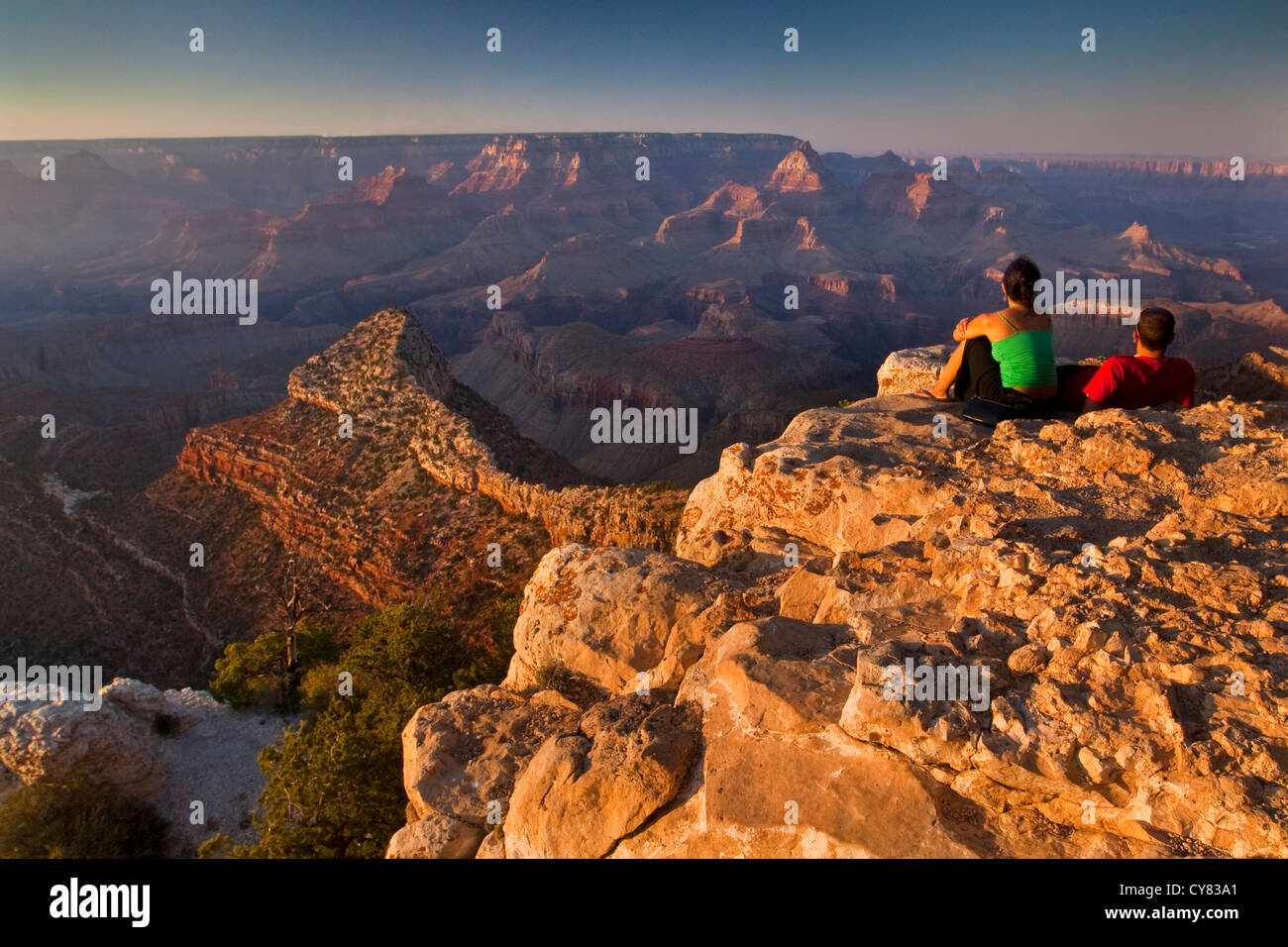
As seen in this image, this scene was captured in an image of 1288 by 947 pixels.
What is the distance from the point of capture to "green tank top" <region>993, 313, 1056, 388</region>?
10.7 m

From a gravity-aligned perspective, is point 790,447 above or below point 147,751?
above

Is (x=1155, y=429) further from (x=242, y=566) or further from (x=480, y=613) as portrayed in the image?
(x=242, y=566)

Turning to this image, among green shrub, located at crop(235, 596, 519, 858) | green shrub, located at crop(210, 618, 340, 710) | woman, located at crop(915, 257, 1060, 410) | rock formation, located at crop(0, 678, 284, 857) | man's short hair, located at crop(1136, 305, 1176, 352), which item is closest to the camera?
man's short hair, located at crop(1136, 305, 1176, 352)

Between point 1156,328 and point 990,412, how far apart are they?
95.7 inches

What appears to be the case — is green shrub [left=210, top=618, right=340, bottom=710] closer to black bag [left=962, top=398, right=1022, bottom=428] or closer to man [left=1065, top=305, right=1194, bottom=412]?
black bag [left=962, top=398, right=1022, bottom=428]

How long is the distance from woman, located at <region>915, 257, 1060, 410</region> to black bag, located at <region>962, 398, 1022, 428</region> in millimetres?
132

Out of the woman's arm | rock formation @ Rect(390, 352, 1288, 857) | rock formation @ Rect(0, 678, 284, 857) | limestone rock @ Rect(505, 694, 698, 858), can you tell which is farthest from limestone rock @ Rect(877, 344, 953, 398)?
rock formation @ Rect(0, 678, 284, 857)

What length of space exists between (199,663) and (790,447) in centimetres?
2954

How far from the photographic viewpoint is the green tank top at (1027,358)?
35.2 feet

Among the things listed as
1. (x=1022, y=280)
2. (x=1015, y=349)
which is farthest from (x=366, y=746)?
(x=1022, y=280)

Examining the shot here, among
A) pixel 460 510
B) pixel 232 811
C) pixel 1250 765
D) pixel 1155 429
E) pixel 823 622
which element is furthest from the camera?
pixel 460 510

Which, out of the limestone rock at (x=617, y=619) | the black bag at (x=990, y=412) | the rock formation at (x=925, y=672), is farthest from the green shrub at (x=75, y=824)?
the black bag at (x=990, y=412)
